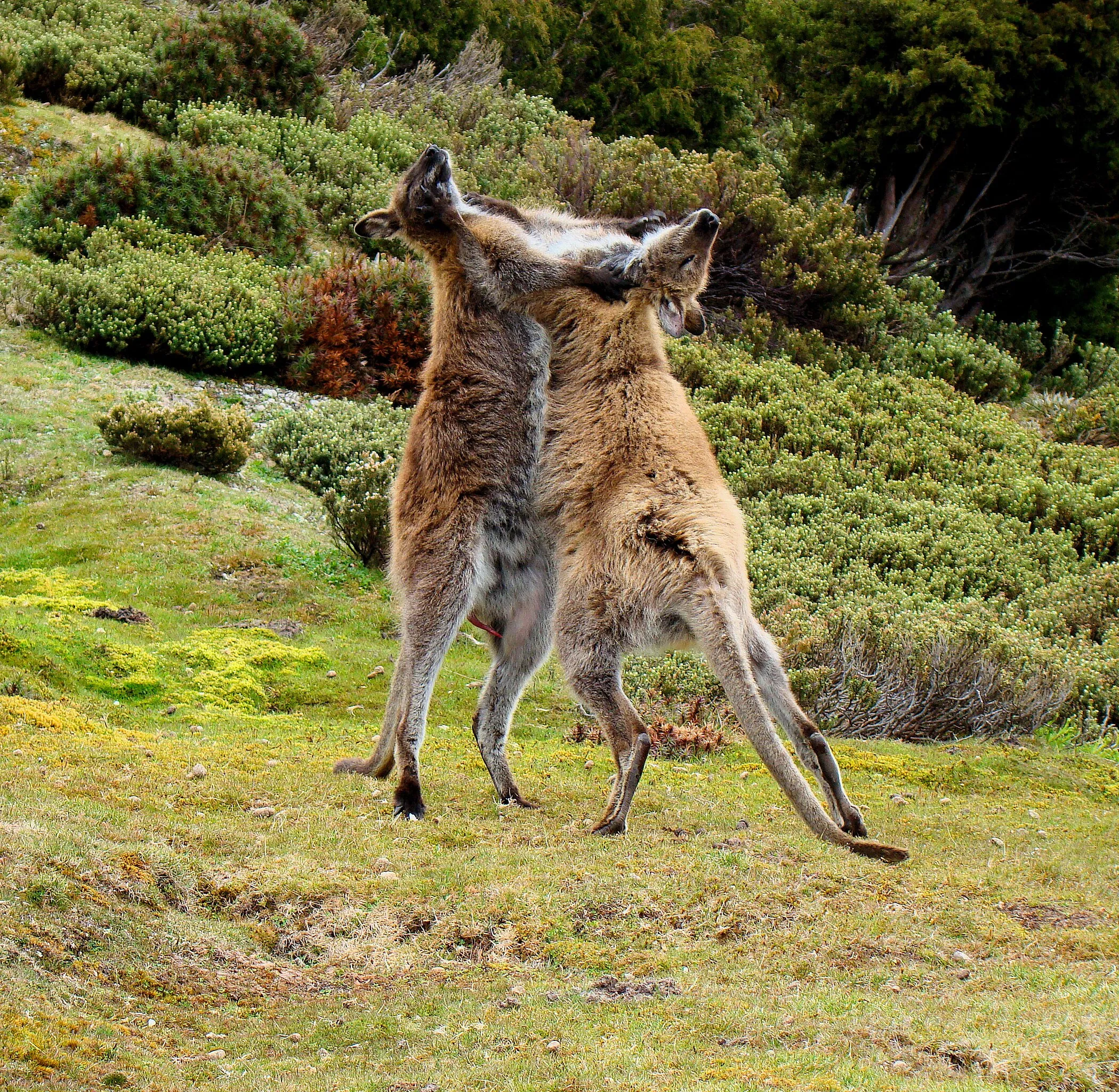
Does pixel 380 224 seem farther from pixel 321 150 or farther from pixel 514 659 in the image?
Result: pixel 321 150

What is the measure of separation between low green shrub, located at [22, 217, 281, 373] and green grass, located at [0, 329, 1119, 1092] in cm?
721

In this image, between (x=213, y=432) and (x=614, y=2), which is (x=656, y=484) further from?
(x=614, y=2)

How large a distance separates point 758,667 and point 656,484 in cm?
105

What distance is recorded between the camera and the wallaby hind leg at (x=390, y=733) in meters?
6.68

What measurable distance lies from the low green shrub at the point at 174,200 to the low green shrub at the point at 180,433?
570cm

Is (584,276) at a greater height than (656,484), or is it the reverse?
(584,276)

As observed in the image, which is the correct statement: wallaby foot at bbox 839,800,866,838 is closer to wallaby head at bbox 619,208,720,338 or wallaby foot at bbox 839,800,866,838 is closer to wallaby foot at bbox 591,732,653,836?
wallaby foot at bbox 591,732,653,836

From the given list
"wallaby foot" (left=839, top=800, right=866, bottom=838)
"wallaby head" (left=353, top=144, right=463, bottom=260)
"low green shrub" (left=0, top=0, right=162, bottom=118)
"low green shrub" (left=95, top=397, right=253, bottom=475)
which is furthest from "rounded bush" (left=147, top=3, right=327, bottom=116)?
"wallaby foot" (left=839, top=800, right=866, bottom=838)

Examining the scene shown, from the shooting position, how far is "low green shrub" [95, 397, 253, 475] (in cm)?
1326

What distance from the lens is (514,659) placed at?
7.11 metres

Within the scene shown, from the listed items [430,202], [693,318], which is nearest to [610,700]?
[693,318]

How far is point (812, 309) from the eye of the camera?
20.5 meters

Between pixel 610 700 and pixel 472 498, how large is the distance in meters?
1.42

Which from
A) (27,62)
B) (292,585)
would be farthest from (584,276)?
(27,62)
